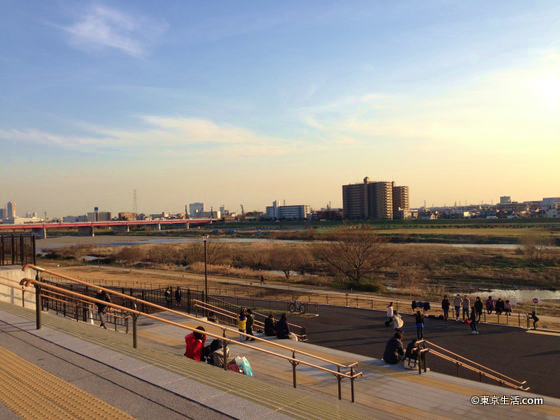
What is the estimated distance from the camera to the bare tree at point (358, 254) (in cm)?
3656

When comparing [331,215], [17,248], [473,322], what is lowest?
[473,322]

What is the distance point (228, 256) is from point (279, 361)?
160ft

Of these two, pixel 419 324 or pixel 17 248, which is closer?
pixel 419 324

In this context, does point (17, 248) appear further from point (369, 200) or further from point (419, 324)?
point (369, 200)

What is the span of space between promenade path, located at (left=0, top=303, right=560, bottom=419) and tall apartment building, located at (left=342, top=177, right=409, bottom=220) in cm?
16949

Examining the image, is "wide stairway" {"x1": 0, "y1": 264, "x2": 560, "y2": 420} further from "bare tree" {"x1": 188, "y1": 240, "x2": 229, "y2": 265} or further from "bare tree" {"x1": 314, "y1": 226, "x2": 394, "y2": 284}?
"bare tree" {"x1": 188, "y1": 240, "x2": 229, "y2": 265}

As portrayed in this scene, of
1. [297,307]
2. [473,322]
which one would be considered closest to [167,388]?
[473,322]

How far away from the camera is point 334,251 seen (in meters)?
38.4

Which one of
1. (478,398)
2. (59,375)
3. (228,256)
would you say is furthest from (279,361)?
(228,256)

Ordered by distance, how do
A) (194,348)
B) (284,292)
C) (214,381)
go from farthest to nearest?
(284,292)
(194,348)
(214,381)

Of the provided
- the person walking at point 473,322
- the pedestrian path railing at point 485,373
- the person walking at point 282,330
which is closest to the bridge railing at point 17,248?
the person walking at point 282,330

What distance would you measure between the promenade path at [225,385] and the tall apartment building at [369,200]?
6673 inches

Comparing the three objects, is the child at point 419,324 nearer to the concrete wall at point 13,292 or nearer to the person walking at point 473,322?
the person walking at point 473,322

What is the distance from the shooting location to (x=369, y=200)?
182 metres
